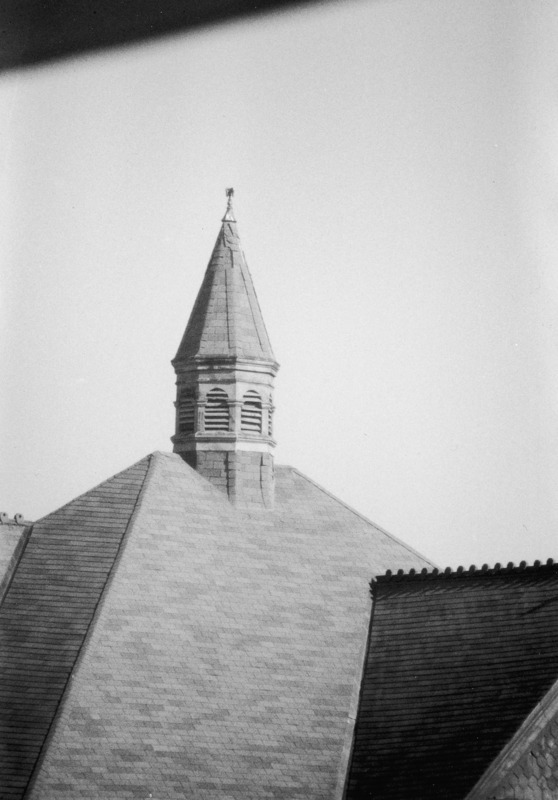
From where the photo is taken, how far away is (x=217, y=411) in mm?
38250

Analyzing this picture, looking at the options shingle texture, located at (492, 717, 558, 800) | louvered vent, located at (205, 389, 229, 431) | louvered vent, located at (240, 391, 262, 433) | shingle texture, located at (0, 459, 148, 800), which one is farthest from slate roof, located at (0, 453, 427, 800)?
shingle texture, located at (492, 717, 558, 800)

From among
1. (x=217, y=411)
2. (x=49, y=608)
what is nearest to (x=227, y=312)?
(x=217, y=411)

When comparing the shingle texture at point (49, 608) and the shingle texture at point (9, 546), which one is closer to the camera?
the shingle texture at point (49, 608)

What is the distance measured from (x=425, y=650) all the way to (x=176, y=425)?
378 inches

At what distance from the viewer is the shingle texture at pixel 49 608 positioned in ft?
98.9

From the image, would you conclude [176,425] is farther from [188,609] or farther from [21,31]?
[21,31]

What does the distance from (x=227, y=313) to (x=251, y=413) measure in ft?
9.29

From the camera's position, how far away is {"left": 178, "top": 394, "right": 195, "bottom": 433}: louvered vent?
3841cm

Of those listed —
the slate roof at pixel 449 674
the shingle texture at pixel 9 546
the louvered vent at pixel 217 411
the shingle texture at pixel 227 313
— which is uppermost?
the shingle texture at pixel 227 313

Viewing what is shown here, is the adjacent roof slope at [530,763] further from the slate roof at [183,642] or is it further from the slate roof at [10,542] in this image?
the slate roof at [10,542]

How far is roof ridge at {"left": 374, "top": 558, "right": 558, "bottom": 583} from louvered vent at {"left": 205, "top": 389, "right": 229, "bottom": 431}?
5823 mm

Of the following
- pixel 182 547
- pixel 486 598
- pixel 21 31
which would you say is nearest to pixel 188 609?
pixel 182 547

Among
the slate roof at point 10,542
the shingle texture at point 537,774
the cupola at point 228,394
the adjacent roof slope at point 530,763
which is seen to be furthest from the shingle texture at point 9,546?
the shingle texture at point 537,774

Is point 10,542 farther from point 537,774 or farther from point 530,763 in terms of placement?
point 537,774
